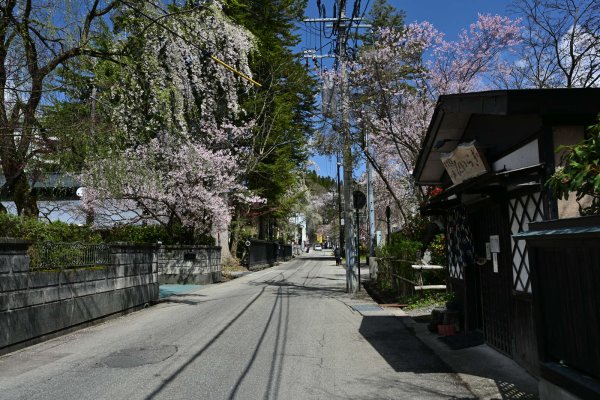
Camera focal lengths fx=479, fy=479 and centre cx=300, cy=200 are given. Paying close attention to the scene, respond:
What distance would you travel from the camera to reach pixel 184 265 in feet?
71.5

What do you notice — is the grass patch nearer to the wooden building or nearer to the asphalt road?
the asphalt road

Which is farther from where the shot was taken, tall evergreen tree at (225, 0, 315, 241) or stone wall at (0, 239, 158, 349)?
tall evergreen tree at (225, 0, 315, 241)

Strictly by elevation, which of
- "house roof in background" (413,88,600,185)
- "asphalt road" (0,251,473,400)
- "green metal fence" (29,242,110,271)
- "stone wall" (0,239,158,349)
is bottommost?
"asphalt road" (0,251,473,400)

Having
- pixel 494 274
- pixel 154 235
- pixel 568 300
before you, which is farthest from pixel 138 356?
pixel 154 235

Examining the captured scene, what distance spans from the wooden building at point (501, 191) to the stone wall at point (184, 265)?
557 inches

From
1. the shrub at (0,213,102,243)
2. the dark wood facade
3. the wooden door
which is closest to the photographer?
the dark wood facade

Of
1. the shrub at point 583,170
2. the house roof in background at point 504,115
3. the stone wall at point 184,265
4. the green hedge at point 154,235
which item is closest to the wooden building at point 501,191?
the house roof in background at point 504,115

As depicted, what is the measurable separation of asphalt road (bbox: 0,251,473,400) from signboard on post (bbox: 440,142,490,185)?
3079mm

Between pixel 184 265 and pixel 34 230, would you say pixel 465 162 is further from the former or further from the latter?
pixel 184 265

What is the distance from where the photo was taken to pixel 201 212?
2291cm

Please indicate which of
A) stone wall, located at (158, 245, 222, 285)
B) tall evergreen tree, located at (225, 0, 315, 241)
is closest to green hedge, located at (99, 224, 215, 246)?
stone wall, located at (158, 245, 222, 285)

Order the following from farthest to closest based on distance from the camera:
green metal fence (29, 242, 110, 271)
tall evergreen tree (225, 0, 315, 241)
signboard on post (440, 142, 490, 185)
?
tall evergreen tree (225, 0, 315, 241)
green metal fence (29, 242, 110, 271)
signboard on post (440, 142, 490, 185)

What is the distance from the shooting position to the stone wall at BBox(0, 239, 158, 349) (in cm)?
793

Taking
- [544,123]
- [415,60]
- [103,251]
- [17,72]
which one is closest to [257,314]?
[103,251]
